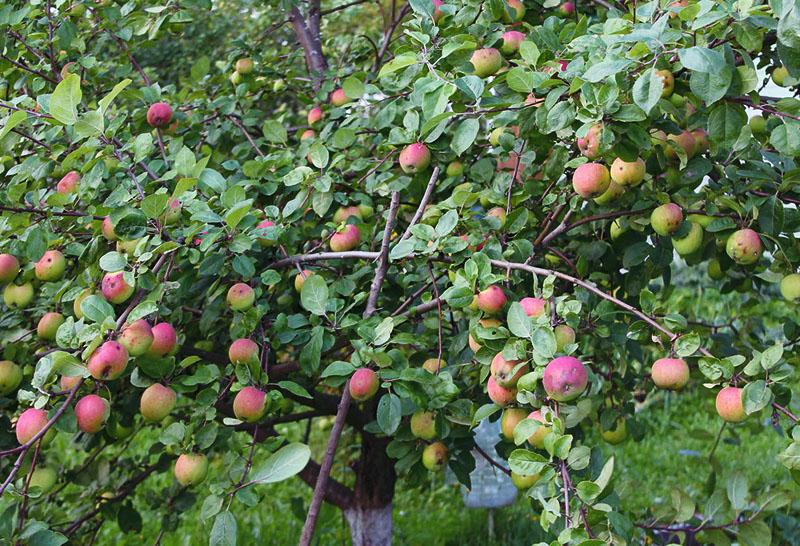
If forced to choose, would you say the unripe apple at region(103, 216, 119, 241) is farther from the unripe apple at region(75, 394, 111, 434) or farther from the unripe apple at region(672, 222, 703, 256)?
the unripe apple at region(672, 222, 703, 256)

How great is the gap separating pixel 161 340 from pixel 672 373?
0.82m

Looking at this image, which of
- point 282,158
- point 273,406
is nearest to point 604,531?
point 273,406

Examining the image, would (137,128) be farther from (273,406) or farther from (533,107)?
(533,107)

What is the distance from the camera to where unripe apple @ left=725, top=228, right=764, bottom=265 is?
1.34m

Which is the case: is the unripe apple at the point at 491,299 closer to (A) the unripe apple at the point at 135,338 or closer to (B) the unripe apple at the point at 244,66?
(A) the unripe apple at the point at 135,338

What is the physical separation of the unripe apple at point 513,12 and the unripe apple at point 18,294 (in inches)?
44.3

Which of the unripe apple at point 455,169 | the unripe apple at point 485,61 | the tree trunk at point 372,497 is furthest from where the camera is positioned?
the tree trunk at point 372,497

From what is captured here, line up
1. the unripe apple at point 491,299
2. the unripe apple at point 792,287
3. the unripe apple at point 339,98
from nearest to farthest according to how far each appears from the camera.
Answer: the unripe apple at point 491,299 → the unripe apple at point 792,287 → the unripe apple at point 339,98

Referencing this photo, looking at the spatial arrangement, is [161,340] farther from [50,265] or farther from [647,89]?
[647,89]

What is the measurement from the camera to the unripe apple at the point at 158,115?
1767mm

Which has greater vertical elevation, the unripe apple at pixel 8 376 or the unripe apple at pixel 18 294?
the unripe apple at pixel 18 294

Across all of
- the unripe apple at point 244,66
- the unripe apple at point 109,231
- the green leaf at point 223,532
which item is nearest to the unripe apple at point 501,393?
the green leaf at point 223,532

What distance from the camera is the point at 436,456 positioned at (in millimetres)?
1499

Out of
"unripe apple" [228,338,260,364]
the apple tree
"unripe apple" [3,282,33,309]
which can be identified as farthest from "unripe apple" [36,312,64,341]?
"unripe apple" [228,338,260,364]
